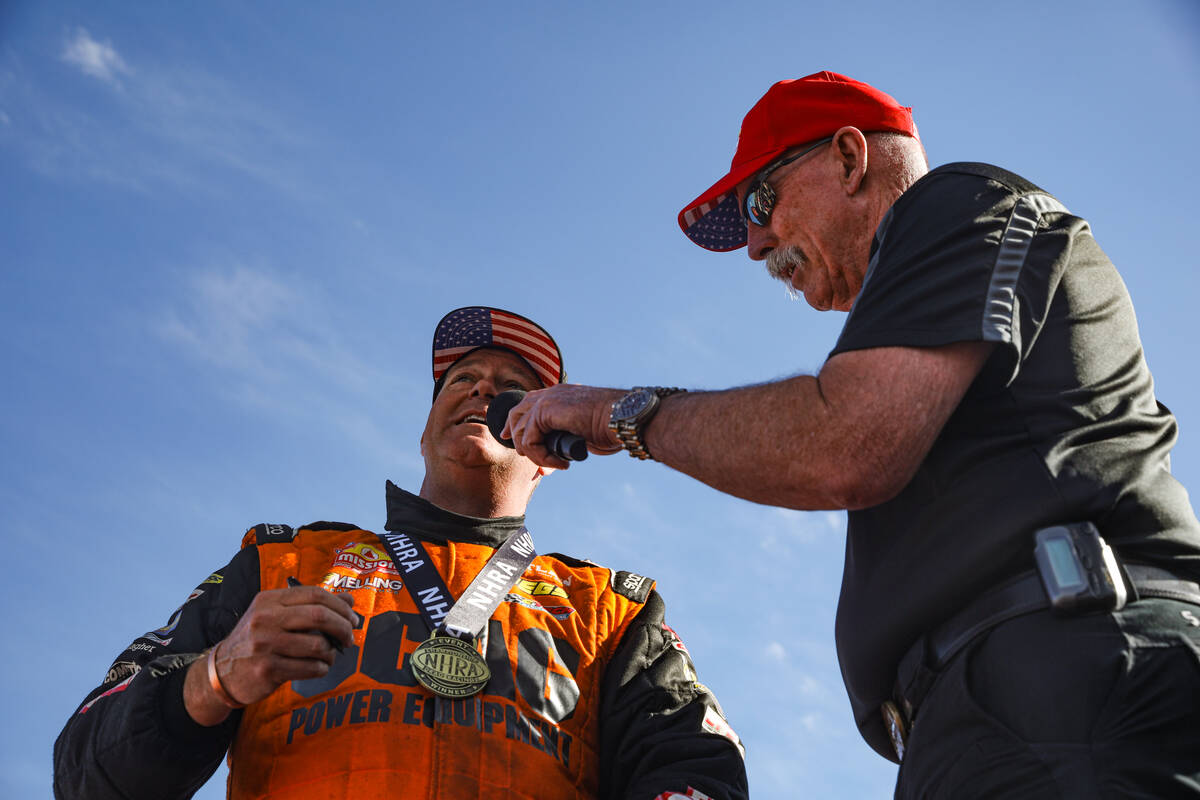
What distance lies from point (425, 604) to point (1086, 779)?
2812 millimetres

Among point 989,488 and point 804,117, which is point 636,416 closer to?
point 989,488

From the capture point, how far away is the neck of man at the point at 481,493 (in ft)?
18.4

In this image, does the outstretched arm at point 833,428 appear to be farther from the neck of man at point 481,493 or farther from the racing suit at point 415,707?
the neck of man at point 481,493

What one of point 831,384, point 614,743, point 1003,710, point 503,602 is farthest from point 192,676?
point 1003,710

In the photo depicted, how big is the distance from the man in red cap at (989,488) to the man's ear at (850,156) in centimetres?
82

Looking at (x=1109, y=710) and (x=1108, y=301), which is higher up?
(x=1108, y=301)

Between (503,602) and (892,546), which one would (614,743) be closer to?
(503,602)

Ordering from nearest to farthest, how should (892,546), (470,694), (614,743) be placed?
(892,546), (470,694), (614,743)

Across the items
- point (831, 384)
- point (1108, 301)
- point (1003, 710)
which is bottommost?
point (1003, 710)

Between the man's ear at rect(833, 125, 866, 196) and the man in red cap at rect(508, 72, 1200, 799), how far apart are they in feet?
2.70

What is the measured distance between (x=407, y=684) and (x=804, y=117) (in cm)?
242

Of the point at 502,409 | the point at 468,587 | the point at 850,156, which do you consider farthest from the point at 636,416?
the point at 468,587

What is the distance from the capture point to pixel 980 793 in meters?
2.24

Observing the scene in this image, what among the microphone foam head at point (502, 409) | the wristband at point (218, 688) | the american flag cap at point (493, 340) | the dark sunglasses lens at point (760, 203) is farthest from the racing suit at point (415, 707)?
the dark sunglasses lens at point (760, 203)
